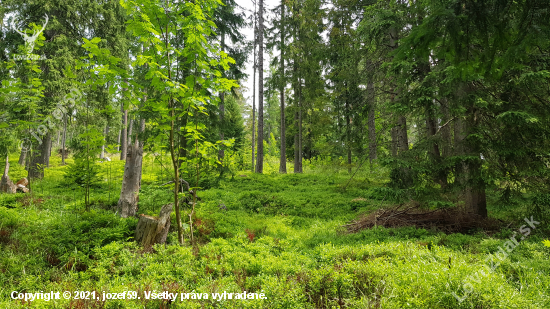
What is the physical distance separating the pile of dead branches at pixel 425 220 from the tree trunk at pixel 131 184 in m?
5.47

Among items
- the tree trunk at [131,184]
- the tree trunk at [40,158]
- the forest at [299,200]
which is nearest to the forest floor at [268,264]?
the forest at [299,200]

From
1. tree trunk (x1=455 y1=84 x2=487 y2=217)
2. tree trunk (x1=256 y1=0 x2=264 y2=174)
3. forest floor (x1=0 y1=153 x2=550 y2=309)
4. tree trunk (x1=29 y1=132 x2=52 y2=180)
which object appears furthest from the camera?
tree trunk (x1=256 y1=0 x2=264 y2=174)

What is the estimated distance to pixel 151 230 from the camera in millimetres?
4777

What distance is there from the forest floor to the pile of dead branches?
0.27 metres

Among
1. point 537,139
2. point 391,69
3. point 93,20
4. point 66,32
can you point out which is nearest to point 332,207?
point 391,69

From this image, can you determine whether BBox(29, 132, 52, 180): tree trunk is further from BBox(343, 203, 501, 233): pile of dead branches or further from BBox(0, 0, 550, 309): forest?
BBox(343, 203, 501, 233): pile of dead branches

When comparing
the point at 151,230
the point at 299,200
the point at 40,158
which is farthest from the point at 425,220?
the point at 40,158

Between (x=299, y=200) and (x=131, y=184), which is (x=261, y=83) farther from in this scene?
(x=131, y=184)

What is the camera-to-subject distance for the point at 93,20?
11.7 metres

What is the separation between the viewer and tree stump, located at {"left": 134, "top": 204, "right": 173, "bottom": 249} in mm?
4749

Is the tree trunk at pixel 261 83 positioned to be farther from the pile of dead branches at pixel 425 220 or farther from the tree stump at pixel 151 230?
the tree stump at pixel 151 230

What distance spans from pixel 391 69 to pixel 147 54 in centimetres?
560

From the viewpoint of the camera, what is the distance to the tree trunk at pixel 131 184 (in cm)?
602

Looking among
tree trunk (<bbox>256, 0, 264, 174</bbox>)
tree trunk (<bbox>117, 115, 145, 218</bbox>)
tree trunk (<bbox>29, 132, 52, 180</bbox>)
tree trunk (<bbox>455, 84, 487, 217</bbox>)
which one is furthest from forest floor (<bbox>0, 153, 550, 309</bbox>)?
tree trunk (<bbox>256, 0, 264, 174</bbox>)
